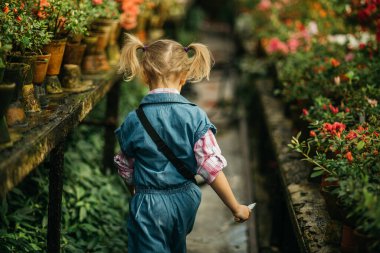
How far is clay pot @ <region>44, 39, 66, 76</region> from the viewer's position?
3.19 metres

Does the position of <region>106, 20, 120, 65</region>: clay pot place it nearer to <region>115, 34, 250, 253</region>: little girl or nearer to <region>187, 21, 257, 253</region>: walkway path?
<region>187, 21, 257, 253</region>: walkway path

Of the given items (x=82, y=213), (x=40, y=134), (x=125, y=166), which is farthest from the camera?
(x=82, y=213)

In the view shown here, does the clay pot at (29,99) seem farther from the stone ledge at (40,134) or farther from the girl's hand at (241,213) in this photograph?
the girl's hand at (241,213)

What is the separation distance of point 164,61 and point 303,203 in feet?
4.27

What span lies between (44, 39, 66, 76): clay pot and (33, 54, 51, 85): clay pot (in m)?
0.17

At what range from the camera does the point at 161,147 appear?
2.59 metres

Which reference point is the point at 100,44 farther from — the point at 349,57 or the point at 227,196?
the point at 349,57

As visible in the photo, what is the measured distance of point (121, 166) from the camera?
2848 millimetres

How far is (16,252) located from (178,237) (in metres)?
1.11

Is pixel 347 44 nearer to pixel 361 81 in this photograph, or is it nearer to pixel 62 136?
pixel 361 81

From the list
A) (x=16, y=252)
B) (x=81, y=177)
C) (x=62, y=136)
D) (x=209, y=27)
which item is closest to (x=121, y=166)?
(x=62, y=136)

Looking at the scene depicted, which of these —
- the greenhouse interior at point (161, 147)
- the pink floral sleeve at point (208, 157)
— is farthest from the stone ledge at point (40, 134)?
the pink floral sleeve at point (208, 157)

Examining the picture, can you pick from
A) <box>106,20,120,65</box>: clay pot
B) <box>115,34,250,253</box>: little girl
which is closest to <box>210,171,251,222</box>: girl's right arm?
<box>115,34,250,253</box>: little girl

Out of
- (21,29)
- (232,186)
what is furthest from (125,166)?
(232,186)
